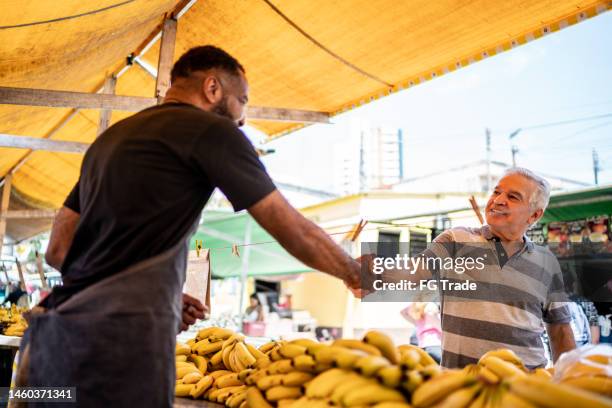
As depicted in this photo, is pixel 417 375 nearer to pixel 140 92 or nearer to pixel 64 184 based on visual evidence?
pixel 140 92

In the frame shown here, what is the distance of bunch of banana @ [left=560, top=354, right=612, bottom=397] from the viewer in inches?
59.9

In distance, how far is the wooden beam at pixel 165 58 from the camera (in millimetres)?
4525

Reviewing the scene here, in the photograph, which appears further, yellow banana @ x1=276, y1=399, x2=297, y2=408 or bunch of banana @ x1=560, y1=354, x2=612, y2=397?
yellow banana @ x1=276, y1=399, x2=297, y2=408

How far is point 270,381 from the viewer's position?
186 centimetres

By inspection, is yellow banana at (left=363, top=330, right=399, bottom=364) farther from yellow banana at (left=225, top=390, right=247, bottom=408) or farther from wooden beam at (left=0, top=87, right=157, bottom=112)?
wooden beam at (left=0, top=87, right=157, bottom=112)

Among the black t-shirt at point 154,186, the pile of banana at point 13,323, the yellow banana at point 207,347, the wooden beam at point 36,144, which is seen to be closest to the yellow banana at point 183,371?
the yellow banana at point 207,347

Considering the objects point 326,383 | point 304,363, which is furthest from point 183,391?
point 326,383

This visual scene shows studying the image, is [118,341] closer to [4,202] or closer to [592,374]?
[592,374]

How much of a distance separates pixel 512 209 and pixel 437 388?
1.62m

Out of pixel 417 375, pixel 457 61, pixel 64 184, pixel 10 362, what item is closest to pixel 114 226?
pixel 417 375

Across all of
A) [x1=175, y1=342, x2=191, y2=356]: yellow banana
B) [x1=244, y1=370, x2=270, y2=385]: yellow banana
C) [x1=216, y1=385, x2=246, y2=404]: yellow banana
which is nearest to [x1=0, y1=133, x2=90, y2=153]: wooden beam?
[x1=175, y1=342, x2=191, y2=356]: yellow banana

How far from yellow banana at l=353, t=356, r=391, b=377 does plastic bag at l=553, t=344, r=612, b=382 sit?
0.60 meters

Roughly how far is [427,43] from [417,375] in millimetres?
3303

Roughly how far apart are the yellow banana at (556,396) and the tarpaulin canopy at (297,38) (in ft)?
9.51
